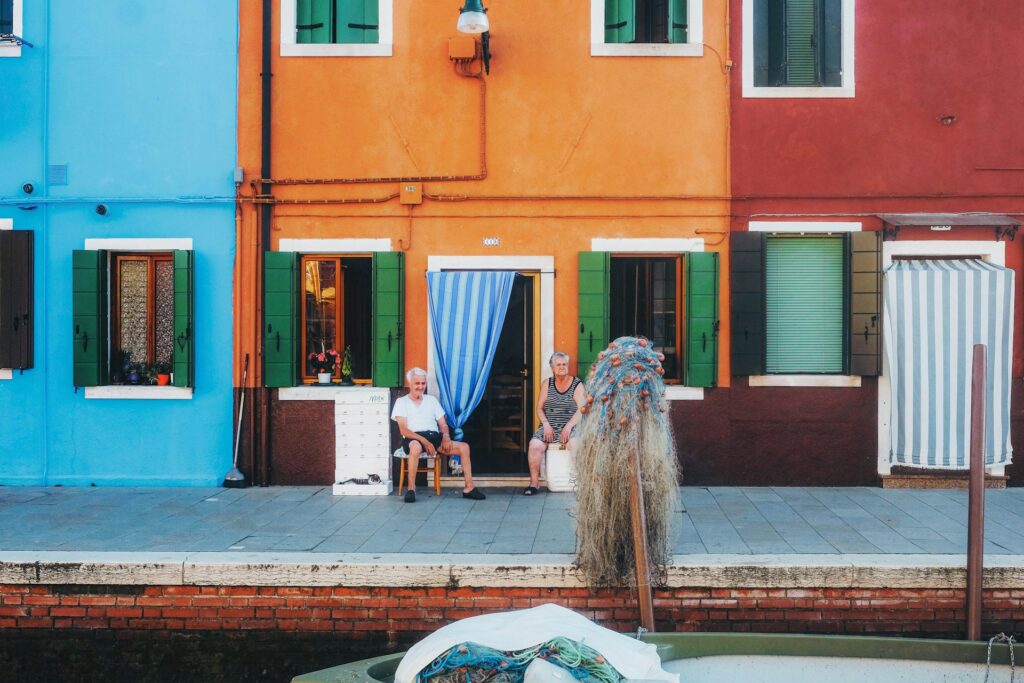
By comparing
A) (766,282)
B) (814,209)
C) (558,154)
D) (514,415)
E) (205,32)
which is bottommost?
(514,415)

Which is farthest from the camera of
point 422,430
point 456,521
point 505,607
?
point 422,430

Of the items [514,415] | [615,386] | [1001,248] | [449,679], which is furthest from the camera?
[514,415]

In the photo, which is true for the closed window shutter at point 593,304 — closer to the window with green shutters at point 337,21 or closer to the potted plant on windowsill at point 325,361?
the potted plant on windowsill at point 325,361

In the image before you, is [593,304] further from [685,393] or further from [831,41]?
[831,41]

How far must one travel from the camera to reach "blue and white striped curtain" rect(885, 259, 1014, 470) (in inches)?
308

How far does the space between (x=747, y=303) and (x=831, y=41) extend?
2.72 metres

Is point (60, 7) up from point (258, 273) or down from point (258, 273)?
up

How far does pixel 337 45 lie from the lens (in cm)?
827

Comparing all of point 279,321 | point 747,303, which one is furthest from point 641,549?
point 279,321

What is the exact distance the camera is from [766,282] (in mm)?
8242

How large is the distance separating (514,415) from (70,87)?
5.56 m

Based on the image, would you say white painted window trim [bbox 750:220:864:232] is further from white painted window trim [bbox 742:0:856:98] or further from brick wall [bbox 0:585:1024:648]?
brick wall [bbox 0:585:1024:648]

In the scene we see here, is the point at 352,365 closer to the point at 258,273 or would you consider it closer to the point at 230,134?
the point at 258,273

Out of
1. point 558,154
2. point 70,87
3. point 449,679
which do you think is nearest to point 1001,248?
point 558,154
